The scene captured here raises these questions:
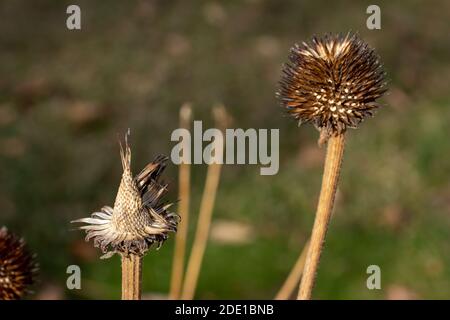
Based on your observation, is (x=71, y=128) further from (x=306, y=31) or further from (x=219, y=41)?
(x=306, y=31)

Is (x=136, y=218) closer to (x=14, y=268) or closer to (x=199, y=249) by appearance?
(x=14, y=268)

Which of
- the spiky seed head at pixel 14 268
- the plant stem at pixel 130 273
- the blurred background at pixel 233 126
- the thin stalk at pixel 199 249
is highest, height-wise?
the blurred background at pixel 233 126

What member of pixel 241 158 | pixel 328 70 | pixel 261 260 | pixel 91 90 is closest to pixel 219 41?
pixel 91 90

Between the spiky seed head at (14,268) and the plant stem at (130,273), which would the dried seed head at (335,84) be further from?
the spiky seed head at (14,268)

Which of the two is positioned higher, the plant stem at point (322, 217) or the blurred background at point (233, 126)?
the blurred background at point (233, 126)

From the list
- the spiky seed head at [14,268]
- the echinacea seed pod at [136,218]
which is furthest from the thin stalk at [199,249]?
the echinacea seed pod at [136,218]

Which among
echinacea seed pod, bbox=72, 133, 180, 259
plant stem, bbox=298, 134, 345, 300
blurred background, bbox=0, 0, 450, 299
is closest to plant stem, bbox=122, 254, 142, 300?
echinacea seed pod, bbox=72, 133, 180, 259

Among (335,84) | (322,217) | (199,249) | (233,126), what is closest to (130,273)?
(322,217)
